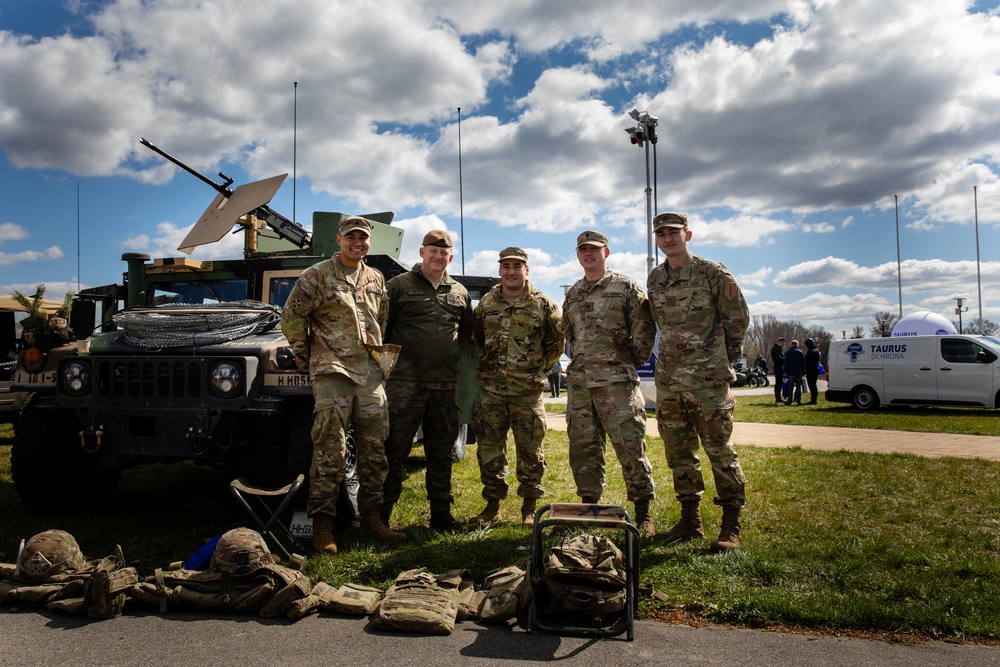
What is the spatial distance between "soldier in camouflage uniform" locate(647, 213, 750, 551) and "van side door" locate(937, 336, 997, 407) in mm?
11111

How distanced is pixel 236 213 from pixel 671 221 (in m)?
4.29

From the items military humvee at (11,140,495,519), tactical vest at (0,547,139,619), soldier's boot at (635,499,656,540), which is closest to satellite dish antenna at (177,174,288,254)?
military humvee at (11,140,495,519)

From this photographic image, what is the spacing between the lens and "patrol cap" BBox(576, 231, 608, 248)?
457 cm

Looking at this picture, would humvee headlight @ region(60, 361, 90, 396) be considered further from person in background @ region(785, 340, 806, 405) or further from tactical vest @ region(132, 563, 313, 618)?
person in background @ region(785, 340, 806, 405)

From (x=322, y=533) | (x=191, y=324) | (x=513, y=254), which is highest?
(x=513, y=254)

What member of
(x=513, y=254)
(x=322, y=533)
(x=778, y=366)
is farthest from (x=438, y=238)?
(x=778, y=366)

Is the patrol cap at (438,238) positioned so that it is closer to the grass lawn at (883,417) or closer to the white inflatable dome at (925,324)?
the grass lawn at (883,417)

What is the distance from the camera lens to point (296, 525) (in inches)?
171

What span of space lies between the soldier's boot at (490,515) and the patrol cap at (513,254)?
1.55 meters

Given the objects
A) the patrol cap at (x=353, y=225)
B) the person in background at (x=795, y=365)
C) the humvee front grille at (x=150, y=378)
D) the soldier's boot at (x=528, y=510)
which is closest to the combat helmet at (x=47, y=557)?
the humvee front grille at (x=150, y=378)

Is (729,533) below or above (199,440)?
below

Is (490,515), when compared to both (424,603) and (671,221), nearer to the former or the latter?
(424,603)

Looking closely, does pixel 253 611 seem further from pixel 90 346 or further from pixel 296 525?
pixel 90 346

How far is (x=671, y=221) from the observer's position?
4.29m
